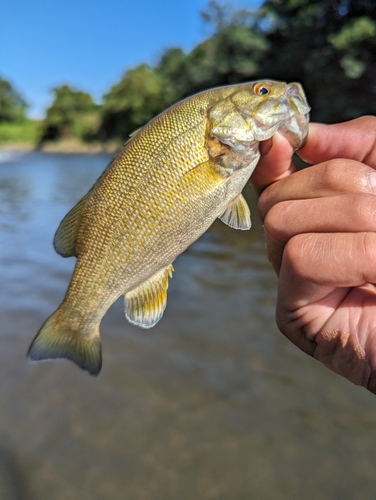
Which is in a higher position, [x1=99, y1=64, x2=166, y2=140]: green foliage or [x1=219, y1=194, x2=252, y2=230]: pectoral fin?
[x1=99, y1=64, x2=166, y2=140]: green foliage

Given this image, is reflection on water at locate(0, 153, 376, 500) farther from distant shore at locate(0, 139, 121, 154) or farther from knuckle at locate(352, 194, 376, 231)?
distant shore at locate(0, 139, 121, 154)

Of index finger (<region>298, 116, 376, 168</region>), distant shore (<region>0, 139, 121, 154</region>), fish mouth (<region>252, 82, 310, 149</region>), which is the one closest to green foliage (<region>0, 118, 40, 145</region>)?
distant shore (<region>0, 139, 121, 154</region>)

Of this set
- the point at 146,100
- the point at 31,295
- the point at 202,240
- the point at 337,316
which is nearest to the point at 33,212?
the point at 202,240

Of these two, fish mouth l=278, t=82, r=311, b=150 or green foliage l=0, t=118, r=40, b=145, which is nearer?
fish mouth l=278, t=82, r=311, b=150

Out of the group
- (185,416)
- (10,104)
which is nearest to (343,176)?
(185,416)

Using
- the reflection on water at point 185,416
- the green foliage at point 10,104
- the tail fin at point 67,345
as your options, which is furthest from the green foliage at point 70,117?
the tail fin at point 67,345

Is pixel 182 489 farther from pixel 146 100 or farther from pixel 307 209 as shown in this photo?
pixel 146 100
